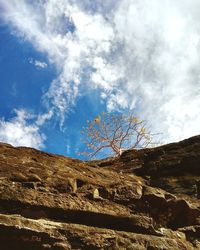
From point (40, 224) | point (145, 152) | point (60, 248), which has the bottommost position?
point (60, 248)

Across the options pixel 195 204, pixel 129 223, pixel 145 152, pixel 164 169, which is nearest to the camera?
pixel 129 223

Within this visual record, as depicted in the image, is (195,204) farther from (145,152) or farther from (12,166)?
(12,166)

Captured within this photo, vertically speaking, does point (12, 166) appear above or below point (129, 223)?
above

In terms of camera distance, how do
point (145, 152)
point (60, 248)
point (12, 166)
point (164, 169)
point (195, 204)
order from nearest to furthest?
1. point (60, 248)
2. point (12, 166)
3. point (195, 204)
4. point (164, 169)
5. point (145, 152)

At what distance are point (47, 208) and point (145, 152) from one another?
7727mm

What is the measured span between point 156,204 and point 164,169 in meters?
3.67

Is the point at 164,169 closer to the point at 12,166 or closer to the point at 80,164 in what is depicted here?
the point at 80,164

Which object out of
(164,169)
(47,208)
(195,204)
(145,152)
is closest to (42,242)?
(47,208)

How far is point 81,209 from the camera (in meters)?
8.58

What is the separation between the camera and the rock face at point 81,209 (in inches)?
300

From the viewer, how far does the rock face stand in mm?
7621

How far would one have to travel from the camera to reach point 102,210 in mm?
8797

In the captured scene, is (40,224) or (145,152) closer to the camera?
(40,224)

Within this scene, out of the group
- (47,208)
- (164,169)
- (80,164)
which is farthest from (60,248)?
(164,169)
